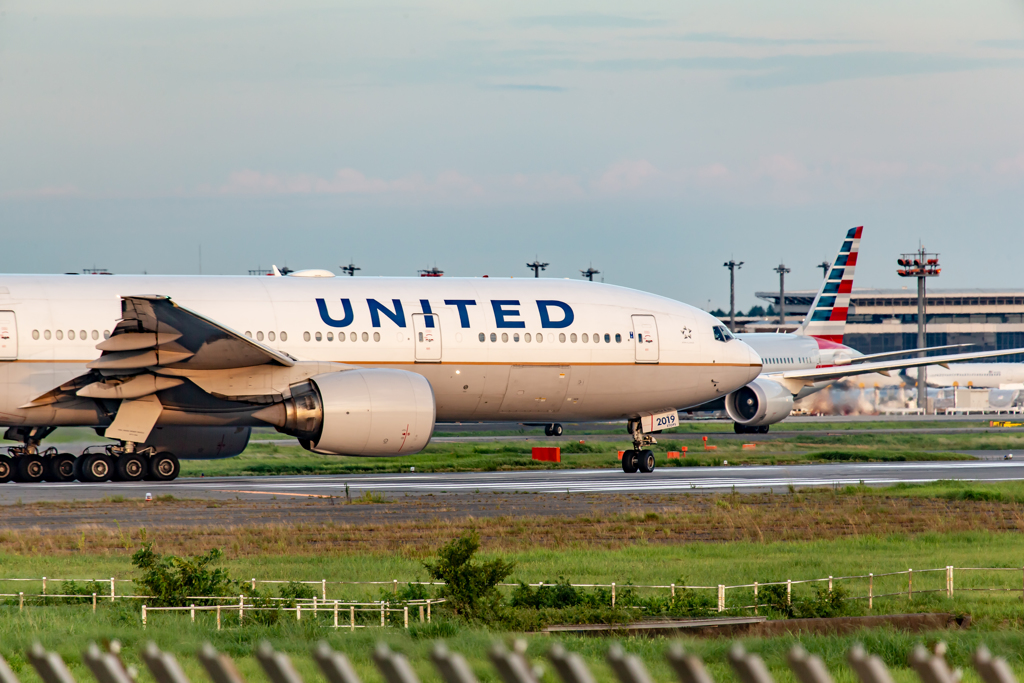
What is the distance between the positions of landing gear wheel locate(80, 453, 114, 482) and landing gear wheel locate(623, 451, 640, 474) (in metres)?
13.0

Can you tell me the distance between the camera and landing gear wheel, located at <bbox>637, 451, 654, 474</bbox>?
103ft

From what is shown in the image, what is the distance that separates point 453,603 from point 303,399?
43.3ft

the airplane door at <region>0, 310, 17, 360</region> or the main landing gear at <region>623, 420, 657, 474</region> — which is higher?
the airplane door at <region>0, 310, 17, 360</region>

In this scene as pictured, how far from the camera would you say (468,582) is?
12.3 metres

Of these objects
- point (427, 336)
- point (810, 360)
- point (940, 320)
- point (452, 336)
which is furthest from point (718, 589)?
point (940, 320)

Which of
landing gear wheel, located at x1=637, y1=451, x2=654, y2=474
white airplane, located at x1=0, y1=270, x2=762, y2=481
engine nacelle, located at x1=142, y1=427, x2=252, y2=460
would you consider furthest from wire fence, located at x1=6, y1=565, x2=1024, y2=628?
landing gear wheel, located at x1=637, y1=451, x2=654, y2=474

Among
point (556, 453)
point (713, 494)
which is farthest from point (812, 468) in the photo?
point (713, 494)

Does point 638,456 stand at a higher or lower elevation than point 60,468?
lower

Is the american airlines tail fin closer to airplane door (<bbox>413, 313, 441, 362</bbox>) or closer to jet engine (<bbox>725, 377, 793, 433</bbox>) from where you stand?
jet engine (<bbox>725, 377, 793, 433</bbox>)

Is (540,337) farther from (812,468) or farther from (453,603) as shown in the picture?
(453,603)

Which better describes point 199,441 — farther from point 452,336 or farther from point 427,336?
point 452,336

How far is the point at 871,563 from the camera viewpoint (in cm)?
1594

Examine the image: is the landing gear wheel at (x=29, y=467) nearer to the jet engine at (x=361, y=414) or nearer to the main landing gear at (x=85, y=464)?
the main landing gear at (x=85, y=464)

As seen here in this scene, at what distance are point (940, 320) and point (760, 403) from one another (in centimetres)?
10653
